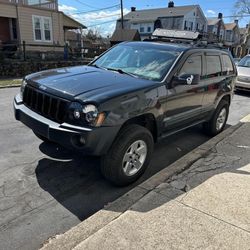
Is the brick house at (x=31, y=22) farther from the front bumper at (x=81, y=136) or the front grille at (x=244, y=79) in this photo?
the front bumper at (x=81, y=136)

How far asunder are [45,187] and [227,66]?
14.4 ft

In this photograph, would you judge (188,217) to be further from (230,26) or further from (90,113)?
(230,26)

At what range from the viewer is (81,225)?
268cm

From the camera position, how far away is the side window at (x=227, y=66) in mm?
5695

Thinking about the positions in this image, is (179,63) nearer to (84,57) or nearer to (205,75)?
(205,75)

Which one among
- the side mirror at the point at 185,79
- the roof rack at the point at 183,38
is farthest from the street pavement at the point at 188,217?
the roof rack at the point at 183,38

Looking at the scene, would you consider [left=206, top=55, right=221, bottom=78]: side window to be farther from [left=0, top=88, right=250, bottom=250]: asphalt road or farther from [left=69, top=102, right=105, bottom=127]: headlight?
[left=69, top=102, right=105, bottom=127]: headlight

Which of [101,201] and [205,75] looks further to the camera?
[205,75]

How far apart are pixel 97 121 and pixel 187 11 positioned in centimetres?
4516

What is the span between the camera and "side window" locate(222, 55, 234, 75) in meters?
5.69

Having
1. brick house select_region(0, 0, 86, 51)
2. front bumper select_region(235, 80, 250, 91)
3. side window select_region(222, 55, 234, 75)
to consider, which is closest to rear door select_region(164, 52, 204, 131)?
side window select_region(222, 55, 234, 75)

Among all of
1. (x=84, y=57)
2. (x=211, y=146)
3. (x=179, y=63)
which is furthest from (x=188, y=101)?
(x=84, y=57)

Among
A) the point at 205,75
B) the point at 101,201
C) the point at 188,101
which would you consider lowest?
the point at 101,201

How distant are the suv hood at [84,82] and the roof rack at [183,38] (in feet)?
5.87
